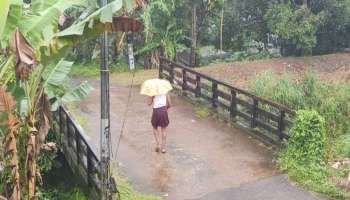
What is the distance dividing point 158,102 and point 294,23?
389 inches

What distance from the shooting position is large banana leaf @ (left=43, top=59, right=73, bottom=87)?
314 inches

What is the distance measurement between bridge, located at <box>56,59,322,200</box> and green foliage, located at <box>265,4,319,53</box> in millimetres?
5124

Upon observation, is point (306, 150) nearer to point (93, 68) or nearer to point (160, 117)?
point (160, 117)

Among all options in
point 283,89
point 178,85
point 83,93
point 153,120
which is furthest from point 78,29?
point 178,85

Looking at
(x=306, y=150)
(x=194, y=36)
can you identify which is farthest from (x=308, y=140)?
(x=194, y=36)

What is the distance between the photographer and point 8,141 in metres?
7.01

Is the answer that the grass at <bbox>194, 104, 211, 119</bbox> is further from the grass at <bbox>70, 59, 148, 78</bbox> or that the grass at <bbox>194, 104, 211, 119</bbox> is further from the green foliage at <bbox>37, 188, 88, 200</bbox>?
the grass at <bbox>70, 59, 148, 78</bbox>

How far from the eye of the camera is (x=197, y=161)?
11039 mm

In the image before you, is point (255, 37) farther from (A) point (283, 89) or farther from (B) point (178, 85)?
(A) point (283, 89)

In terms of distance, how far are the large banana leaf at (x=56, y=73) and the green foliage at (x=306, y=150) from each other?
4.30m

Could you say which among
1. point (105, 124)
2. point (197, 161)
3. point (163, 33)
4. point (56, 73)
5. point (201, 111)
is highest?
point (56, 73)

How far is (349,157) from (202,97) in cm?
521

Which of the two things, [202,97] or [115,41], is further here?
[115,41]

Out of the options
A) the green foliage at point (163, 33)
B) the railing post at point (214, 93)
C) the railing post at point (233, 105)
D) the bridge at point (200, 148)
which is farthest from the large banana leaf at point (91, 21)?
the green foliage at point (163, 33)
